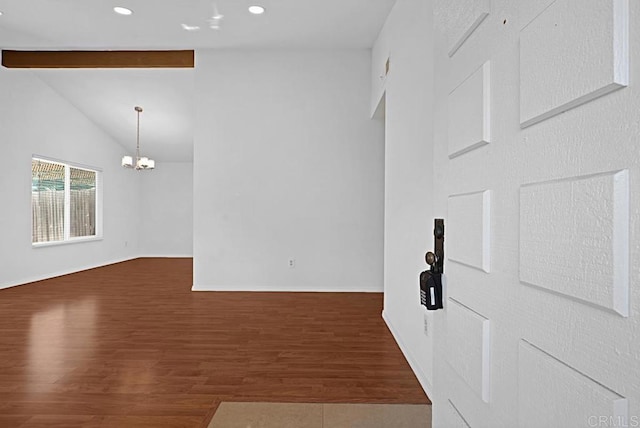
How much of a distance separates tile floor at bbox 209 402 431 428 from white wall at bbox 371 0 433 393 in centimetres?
33

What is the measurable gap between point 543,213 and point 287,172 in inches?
209

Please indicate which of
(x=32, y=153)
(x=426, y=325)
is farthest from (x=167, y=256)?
(x=426, y=325)

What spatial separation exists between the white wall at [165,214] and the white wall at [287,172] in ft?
16.8

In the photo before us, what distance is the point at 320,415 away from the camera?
221 cm

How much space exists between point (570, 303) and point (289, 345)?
299 centimetres

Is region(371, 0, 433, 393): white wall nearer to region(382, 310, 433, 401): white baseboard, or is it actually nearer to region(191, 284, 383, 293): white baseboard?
region(382, 310, 433, 401): white baseboard

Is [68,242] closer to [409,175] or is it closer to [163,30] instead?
[163,30]

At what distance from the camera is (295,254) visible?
5.86m

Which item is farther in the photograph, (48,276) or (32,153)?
(48,276)

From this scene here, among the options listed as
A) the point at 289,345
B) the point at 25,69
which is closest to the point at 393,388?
the point at 289,345

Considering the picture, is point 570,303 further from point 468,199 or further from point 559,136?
point 468,199

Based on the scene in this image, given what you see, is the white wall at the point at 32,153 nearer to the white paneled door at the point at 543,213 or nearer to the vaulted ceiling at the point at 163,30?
the vaulted ceiling at the point at 163,30

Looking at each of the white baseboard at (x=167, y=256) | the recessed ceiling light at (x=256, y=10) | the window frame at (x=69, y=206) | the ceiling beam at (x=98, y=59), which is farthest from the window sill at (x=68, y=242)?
the recessed ceiling light at (x=256, y=10)

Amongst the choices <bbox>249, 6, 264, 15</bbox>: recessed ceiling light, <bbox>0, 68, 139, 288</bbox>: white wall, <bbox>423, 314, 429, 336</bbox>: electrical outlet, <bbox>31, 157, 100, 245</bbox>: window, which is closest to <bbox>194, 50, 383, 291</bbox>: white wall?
<bbox>249, 6, 264, 15</bbox>: recessed ceiling light
